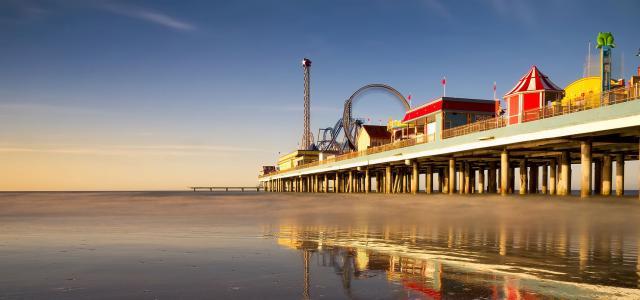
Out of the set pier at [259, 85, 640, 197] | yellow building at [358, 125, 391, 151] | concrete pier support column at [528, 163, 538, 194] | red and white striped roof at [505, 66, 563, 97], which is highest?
red and white striped roof at [505, 66, 563, 97]

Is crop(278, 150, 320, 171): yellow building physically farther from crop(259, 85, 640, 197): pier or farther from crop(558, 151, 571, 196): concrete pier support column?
crop(558, 151, 571, 196): concrete pier support column

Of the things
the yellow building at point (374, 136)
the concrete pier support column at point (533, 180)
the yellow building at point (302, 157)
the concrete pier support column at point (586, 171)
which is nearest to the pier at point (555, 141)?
the concrete pier support column at point (586, 171)

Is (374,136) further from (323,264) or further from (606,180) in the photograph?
(323,264)

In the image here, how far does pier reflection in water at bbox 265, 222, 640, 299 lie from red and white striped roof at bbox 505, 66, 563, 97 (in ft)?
99.7

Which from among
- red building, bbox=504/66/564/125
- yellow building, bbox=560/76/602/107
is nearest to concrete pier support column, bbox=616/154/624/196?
yellow building, bbox=560/76/602/107

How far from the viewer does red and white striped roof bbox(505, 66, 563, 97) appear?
40.2m

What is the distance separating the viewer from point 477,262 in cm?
734

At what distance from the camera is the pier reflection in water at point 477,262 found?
538 centimetres

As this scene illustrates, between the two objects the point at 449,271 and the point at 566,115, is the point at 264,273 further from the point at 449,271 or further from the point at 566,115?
the point at 566,115

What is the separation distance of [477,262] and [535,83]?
3693cm

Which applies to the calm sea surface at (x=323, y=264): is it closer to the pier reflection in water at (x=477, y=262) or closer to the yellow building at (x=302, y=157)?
the pier reflection in water at (x=477, y=262)

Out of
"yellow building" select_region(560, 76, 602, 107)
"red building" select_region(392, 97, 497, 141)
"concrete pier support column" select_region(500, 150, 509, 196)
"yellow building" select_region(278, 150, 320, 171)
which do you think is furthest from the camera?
"yellow building" select_region(278, 150, 320, 171)

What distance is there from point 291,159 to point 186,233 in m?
148

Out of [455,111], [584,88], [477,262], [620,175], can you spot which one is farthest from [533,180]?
[477,262]
